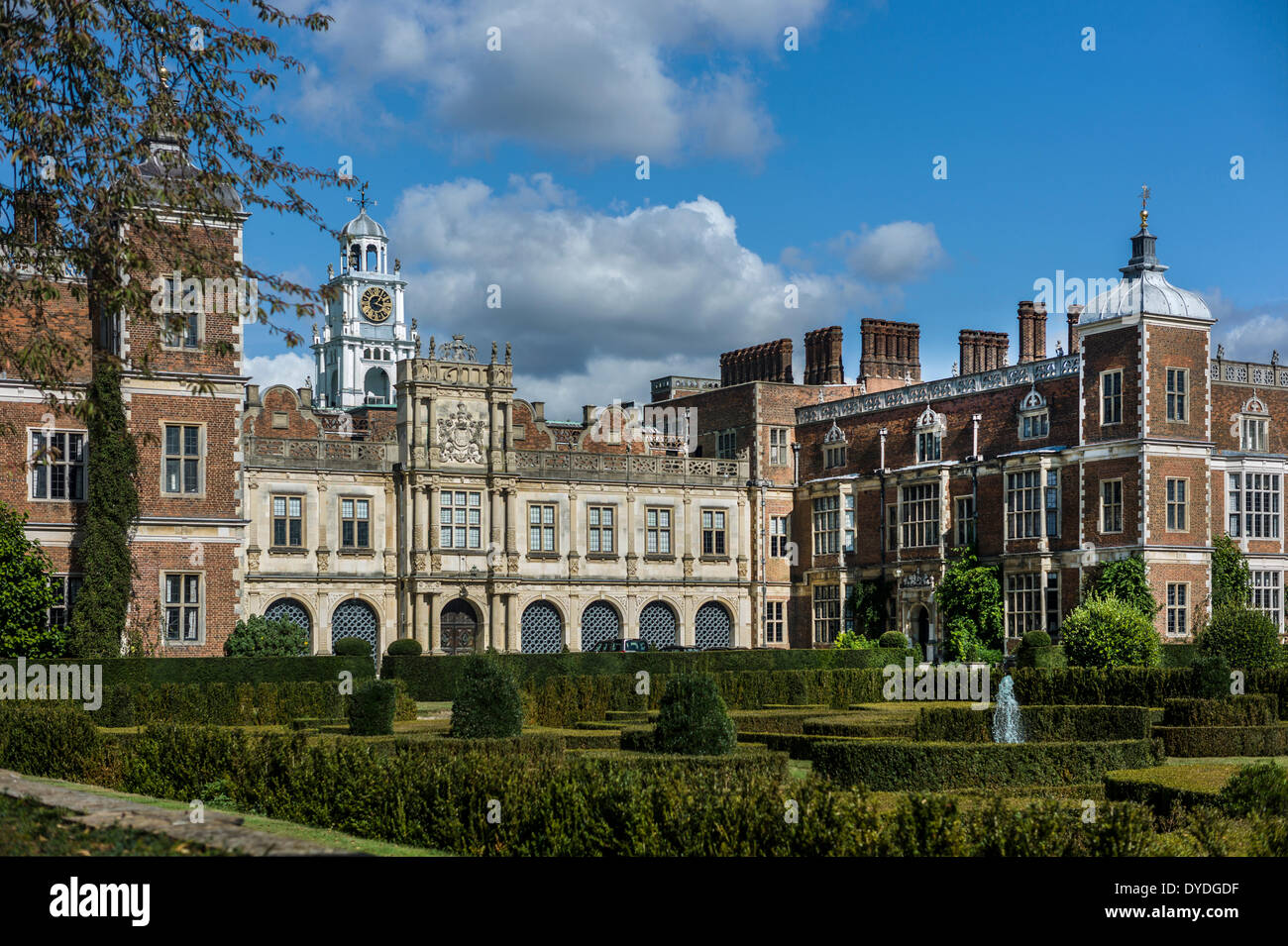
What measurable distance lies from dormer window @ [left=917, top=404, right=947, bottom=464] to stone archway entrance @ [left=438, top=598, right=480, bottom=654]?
15.8m

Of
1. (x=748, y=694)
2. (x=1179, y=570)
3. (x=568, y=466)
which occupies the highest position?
(x=568, y=466)

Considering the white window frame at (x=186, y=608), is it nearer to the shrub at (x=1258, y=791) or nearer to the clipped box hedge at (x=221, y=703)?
the clipped box hedge at (x=221, y=703)

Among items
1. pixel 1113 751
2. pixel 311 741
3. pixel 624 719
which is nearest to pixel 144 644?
pixel 624 719

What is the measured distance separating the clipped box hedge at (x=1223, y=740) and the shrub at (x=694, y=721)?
9.31m

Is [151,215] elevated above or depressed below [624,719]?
above

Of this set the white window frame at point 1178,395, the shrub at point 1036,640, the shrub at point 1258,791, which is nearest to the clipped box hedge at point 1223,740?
the shrub at point 1258,791

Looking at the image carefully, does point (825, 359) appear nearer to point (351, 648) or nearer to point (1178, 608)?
point (1178, 608)

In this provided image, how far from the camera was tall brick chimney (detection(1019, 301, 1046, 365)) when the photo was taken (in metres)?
52.8

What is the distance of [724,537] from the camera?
182ft

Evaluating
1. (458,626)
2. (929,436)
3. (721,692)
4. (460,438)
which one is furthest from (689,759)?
(929,436)
